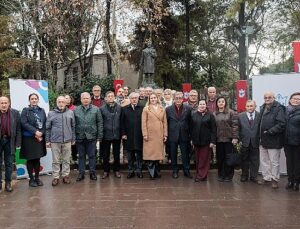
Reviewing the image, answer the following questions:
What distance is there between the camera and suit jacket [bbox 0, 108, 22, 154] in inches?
283

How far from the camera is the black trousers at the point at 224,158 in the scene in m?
7.88

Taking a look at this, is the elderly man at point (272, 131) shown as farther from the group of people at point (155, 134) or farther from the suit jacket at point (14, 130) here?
the suit jacket at point (14, 130)

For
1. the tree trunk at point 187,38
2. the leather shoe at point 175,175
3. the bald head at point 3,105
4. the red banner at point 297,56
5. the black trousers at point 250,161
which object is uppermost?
the tree trunk at point 187,38

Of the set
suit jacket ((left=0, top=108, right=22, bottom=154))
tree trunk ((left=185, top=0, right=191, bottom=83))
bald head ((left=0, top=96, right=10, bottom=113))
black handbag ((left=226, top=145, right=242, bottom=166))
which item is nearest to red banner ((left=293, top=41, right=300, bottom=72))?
black handbag ((left=226, top=145, right=242, bottom=166))

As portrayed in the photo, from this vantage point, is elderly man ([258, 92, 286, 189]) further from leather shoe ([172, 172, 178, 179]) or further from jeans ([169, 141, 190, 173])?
leather shoe ([172, 172, 178, 179])

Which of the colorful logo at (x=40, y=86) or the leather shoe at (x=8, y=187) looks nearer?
the leather shoe at (x=8, y=187)

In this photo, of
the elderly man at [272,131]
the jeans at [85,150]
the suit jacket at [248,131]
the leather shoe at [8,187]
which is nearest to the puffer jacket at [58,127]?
the jeans at [85,150]

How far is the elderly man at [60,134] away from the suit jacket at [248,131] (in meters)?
3.18

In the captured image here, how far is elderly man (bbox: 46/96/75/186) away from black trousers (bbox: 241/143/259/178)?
129 inches

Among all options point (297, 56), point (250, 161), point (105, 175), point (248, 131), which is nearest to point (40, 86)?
point (105, 175)

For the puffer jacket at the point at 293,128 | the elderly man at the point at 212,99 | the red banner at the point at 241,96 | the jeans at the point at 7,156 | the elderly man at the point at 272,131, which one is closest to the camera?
the puffer jacket at the point at 293,128

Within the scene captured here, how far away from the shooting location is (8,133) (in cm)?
714

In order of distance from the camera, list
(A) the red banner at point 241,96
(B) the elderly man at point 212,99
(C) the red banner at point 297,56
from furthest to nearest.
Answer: (A) the red banner at point 241,96 → (C) the red banner at point 297,56 → (B) the elderly man at point 212,99

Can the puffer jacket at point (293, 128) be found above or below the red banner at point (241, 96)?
below
